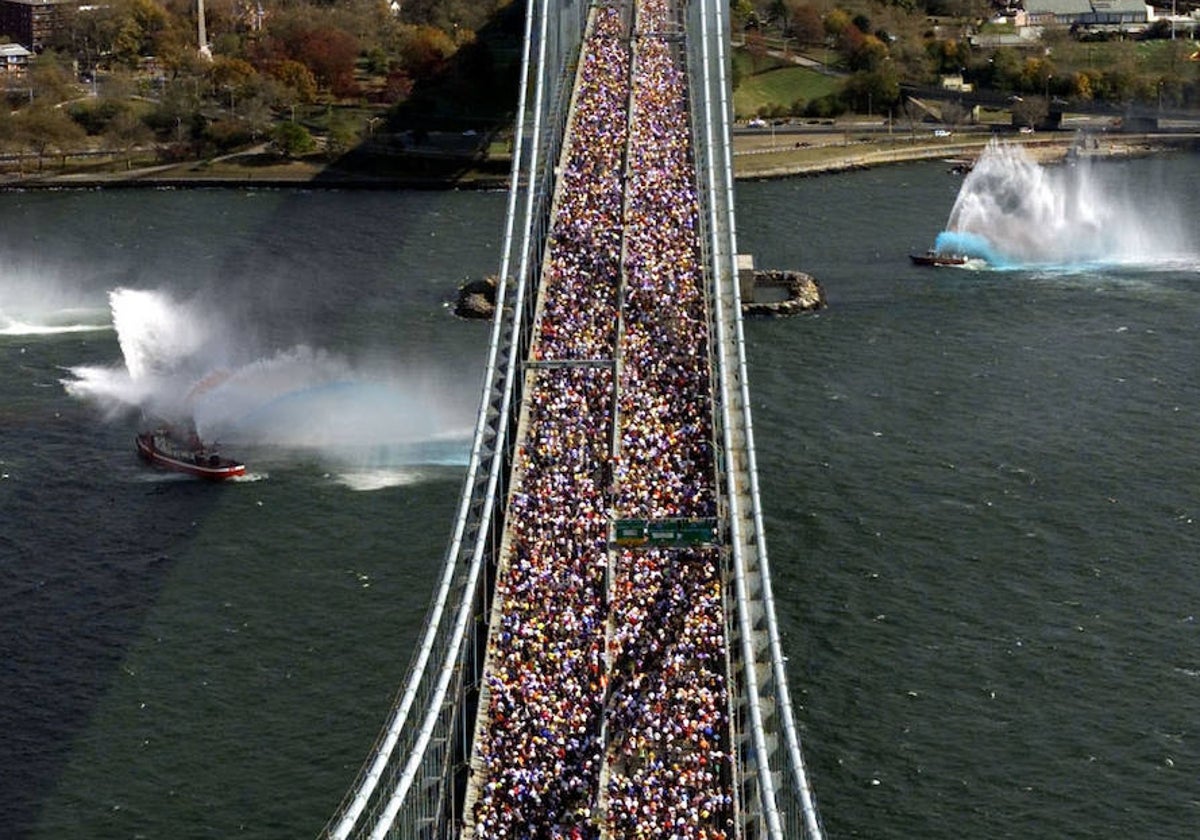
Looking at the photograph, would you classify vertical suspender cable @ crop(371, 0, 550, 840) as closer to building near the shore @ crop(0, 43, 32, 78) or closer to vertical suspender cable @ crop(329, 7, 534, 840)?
vertical suspender cable @ crop(329, 7, 534, 840)

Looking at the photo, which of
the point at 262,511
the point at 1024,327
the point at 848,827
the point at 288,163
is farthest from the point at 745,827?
the point at 288,163

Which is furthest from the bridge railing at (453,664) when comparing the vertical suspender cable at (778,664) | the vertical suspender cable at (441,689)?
the vertical suspender cable at (778,664)

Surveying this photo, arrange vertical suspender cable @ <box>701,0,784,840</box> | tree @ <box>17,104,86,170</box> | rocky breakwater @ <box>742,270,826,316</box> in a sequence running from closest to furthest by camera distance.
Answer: vertical suspender cable @ <box>701,0,784,840</box> < rocky breakwater @ <box>742,270,826,316</box> < tree @ <box>17,104,86,170</box>

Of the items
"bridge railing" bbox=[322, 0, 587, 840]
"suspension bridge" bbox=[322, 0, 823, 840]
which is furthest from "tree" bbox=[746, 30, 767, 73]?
"bridge railing" bbox=[322, 0, 587, 840]

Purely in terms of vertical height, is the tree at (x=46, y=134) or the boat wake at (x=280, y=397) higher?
the tree at (x=46, y=134)

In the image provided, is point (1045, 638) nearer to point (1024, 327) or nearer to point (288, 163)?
point (1024, 327)

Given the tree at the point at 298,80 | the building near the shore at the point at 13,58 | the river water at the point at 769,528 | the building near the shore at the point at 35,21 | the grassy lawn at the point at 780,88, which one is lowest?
the river water at the point at 769,528

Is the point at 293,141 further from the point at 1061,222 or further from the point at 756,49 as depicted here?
the point at 1061,222

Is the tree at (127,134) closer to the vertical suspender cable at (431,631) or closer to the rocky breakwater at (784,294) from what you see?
the rocky breakwater at (784,294)
